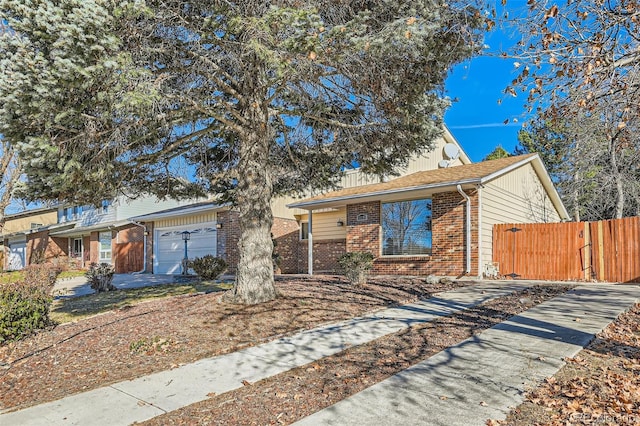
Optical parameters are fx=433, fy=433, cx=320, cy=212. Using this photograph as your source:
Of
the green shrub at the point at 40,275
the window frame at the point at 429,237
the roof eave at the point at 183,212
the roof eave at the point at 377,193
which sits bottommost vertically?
the green shrub at the point at 40,275

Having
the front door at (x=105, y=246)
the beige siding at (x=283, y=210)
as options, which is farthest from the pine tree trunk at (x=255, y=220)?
the front door at (x=105, y=246)

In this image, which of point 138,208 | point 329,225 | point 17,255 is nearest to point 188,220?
point 138,208

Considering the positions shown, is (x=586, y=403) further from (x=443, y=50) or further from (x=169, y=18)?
(x=169, y=18)

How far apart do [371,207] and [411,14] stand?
9290 millimetres

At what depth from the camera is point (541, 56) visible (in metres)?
5.25

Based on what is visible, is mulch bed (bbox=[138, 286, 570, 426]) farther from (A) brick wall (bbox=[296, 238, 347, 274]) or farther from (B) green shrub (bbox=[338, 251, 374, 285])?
(A) brick wall (bbox=[296, 238, 347, 274])

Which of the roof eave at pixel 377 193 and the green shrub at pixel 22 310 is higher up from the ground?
the roof eave at pixel 377 193

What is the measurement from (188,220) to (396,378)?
17.5 meters

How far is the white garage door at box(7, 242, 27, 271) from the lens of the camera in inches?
1312

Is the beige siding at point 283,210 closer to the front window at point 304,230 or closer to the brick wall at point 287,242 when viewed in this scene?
the brick wall at point 287,242

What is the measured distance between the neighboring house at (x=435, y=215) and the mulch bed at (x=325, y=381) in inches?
226

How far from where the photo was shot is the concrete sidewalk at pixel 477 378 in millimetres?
3648

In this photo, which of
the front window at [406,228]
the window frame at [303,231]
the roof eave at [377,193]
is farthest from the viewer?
the window frame at [303,231]

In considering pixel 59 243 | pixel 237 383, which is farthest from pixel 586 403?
pixel 59 243
